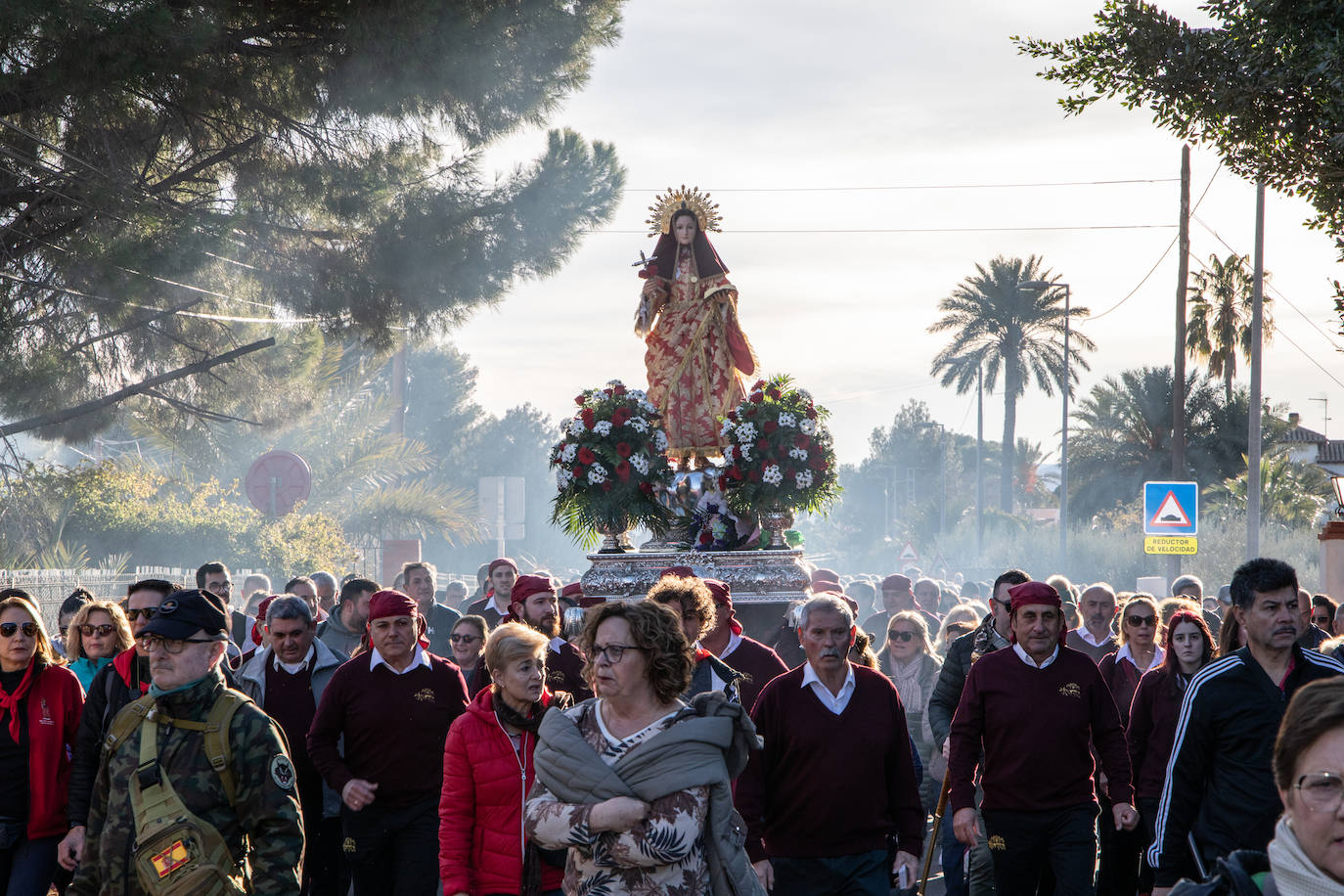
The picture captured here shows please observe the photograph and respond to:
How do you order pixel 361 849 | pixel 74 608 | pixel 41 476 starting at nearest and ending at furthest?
pixel 361 849, pixel 74 608, pixel 41 476

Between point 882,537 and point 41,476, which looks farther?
point 882,537

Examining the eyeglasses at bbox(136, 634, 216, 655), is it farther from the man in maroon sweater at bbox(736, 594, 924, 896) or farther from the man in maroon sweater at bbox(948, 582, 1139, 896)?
the man in maroon sweater at bbox(948, 582, 1139, 896)

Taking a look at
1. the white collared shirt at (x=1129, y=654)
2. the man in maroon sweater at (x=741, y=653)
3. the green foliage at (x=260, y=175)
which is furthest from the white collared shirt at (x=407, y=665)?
the green foliage at (x=260, y=175)

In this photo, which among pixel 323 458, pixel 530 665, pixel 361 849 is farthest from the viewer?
pixel 323 458

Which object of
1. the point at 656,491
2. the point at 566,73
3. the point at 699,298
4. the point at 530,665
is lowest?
the point at 530,665

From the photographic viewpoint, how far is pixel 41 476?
2006cm

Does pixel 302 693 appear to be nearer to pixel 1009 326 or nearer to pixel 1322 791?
pixel 1322 791

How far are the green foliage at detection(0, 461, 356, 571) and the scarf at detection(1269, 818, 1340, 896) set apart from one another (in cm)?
2940

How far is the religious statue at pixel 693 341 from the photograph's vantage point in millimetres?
12852

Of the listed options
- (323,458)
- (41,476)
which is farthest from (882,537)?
(41,476)

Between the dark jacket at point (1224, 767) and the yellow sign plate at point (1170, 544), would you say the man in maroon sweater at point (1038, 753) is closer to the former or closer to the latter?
the dark jacket at point (1224, 767)

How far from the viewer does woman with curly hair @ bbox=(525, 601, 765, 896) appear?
436 cm

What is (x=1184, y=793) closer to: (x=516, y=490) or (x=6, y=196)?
(x=6, y=196)

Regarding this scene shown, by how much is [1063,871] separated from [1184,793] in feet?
5.96
